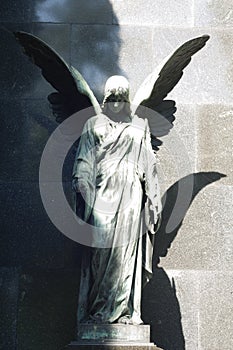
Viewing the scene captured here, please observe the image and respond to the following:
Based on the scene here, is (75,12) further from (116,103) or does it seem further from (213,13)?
(116,103)

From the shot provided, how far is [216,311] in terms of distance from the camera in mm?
9031

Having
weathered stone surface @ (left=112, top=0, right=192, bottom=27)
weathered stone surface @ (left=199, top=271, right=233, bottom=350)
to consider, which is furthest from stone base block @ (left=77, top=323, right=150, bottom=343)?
weathered stone surface @ (left=112, top=0, right=192, bottom=27)

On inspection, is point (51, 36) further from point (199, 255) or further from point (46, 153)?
point (199, 255)

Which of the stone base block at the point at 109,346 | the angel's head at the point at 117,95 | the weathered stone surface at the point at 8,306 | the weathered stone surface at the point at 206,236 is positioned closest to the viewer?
the stone base block at the point at 109,346

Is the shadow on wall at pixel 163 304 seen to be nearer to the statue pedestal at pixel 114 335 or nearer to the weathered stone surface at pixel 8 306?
the statue pedestal at pixel 114 335

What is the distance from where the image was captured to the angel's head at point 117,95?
880 centimetres

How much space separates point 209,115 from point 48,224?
2072mm

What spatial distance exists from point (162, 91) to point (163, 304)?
2.06 meters

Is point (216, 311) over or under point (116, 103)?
under

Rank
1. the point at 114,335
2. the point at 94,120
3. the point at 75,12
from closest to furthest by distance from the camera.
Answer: the point at 114,335, the point at 94,120, the point at 75,12

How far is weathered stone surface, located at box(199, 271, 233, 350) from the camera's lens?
8.92m

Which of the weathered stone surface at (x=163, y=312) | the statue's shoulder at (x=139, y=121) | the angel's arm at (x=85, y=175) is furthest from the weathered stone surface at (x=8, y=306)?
the statue's shoulder at (x=139, y=121)

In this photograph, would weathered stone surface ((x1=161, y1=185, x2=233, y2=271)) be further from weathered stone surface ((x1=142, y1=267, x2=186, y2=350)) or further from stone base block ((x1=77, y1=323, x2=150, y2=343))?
stone base block ((x1=77, y1=323, x2=150, y2=343))

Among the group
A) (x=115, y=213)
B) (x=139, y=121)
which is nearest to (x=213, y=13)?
(x=139, y=121)
